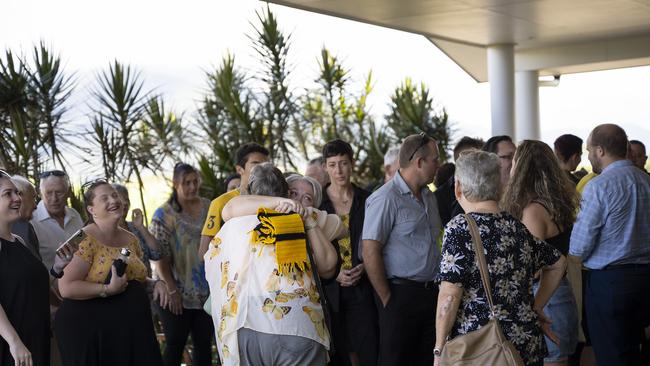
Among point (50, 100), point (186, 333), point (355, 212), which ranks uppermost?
point (50, 100)

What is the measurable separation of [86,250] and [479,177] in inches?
93.5

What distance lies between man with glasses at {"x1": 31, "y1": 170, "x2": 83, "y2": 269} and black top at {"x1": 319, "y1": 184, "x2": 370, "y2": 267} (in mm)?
1777

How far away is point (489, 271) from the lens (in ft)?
12.7

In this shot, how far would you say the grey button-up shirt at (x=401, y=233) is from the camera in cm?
562

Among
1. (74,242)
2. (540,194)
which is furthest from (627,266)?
A: (74,242)

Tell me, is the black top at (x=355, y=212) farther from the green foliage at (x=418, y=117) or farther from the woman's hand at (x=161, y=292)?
the green foliage at (x=418, y=117)

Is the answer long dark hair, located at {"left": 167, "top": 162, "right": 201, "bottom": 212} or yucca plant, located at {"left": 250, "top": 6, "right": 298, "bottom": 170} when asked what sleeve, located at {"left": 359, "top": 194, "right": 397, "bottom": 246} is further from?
yucca plant, located at {"left": 250, "top": 6, "right": 298, "bottom": 170}

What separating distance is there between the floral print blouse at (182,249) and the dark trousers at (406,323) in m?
1.73

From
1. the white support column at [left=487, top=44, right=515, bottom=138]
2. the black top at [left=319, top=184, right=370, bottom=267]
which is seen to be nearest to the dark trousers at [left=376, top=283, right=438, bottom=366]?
the black top at [left=319, top=184, right=370, bottom=267]

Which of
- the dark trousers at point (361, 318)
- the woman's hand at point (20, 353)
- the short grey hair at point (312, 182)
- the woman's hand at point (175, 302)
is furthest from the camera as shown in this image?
the woman's hand at point (175, 302)

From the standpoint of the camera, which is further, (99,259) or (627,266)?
(627,266)

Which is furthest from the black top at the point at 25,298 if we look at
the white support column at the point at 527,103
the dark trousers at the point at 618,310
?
the white support column at the point at 527,103

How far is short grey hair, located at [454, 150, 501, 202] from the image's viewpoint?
13.1 ft

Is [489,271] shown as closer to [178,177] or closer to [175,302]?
[175,302]
